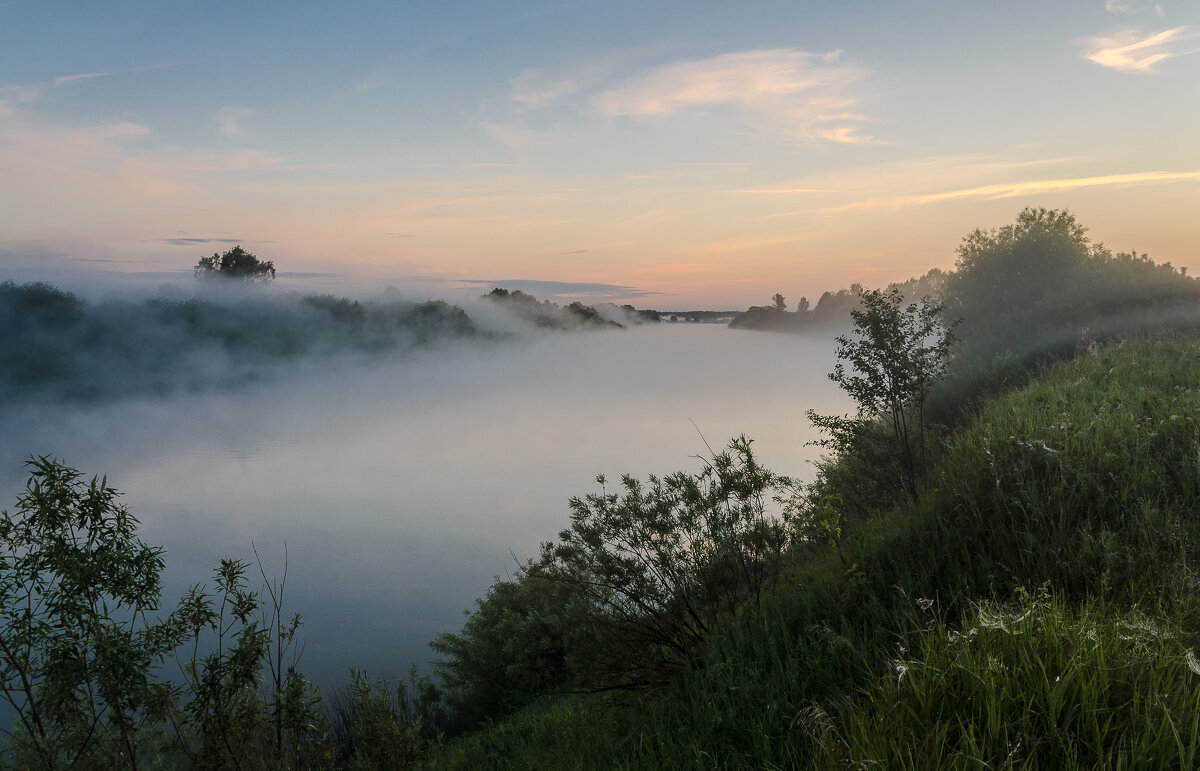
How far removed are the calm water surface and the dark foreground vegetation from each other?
31.4 feet

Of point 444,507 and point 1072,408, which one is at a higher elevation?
point 1072,408

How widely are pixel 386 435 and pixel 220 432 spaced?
4291cm

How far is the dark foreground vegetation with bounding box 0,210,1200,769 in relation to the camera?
355cm

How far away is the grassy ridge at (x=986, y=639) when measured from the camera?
336 centimetres

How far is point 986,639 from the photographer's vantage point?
13.2ft

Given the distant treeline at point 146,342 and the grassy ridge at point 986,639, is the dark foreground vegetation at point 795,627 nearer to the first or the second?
the grassy ridge at point 986,639

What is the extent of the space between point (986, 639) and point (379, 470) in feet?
338

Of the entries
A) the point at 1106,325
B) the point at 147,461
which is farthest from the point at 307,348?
the point at 1106,325

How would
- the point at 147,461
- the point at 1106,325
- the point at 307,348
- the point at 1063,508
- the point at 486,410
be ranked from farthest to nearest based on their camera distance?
the point at 307,348, the point at 486,410, the point at 147,461, the point at 1106,325, the point at 1063,508

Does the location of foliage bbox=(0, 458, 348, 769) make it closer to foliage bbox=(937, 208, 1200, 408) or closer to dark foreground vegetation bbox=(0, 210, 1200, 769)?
dark foreground vegetation bbox=(0, 210, 1200, 769)

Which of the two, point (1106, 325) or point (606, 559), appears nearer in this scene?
point (606, 559)

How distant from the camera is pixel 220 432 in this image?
151 metres

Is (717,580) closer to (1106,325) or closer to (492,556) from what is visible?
(1106,325)

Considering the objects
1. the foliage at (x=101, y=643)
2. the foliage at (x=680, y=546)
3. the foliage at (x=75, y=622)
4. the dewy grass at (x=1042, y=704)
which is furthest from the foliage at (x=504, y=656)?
the dewy grass at (x=1042, y=704)
